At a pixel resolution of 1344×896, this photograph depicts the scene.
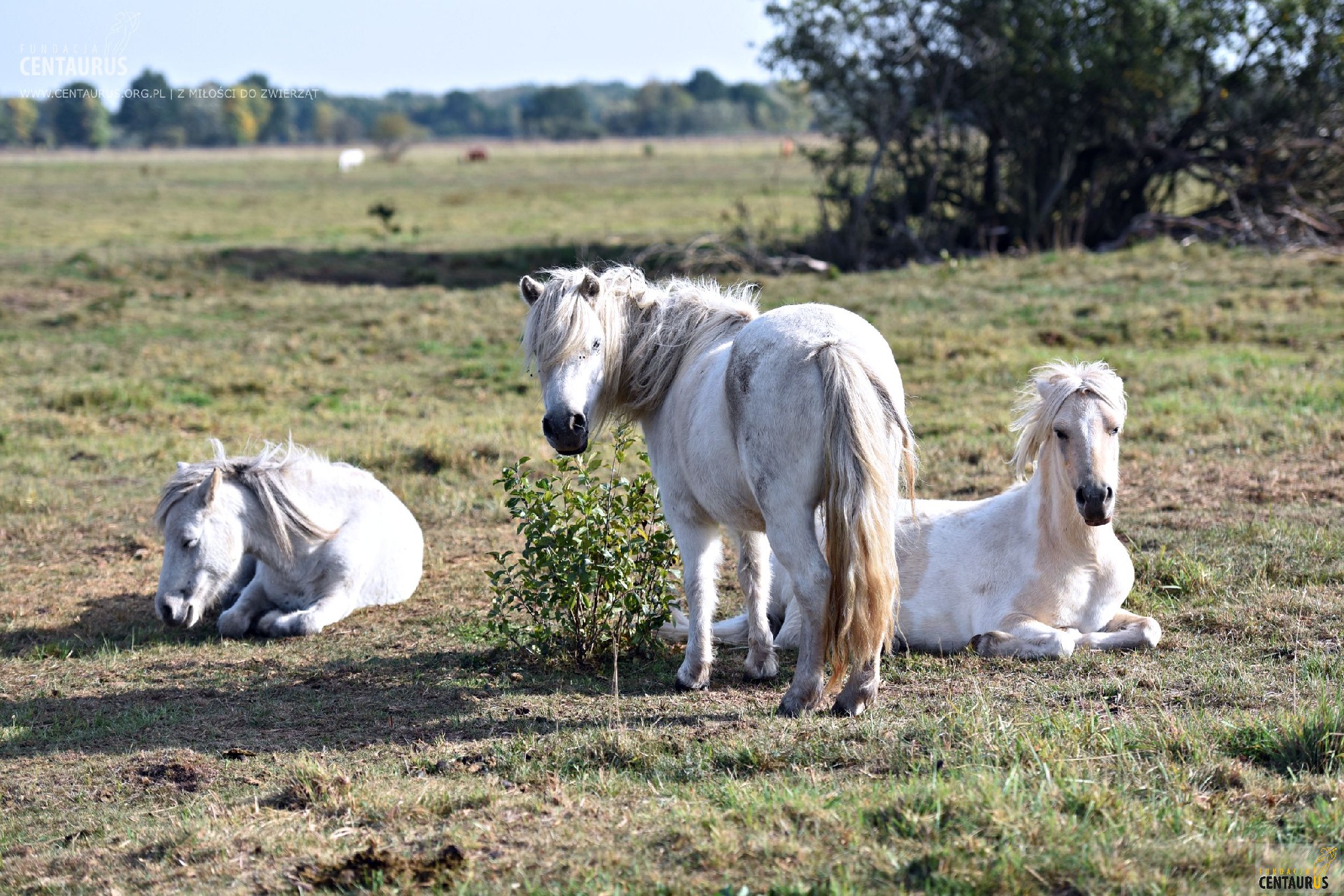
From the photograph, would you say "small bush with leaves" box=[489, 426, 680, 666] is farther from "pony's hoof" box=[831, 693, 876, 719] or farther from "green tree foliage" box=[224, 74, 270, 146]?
"green tree foliage" box=[224, 74, 270, 146]

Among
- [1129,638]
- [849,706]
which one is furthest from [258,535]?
[1129,638]

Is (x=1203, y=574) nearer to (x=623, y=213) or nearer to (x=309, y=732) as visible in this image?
(x=309, y=732)

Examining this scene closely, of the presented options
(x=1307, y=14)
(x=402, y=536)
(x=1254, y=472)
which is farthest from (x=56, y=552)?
(x=1307, y=14)

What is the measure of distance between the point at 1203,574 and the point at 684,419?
3051mm

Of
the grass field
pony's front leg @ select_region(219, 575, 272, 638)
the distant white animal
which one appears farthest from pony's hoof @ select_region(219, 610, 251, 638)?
the distant white animal

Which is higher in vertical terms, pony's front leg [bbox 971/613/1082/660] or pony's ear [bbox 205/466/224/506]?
pony's ear [bbox 205/466/224/506]

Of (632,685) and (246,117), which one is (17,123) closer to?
(246,117)

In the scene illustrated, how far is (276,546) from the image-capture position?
A: 6.93 metres

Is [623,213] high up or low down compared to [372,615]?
up

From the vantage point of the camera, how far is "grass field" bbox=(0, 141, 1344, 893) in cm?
339

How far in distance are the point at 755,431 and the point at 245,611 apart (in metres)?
3.73

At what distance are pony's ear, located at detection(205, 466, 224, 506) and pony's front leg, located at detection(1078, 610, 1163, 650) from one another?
4.71 metres

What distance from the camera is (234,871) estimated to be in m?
3.53

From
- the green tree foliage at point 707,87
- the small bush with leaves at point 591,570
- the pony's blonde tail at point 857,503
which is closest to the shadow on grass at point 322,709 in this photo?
the small bush with leaves at point 591,570
